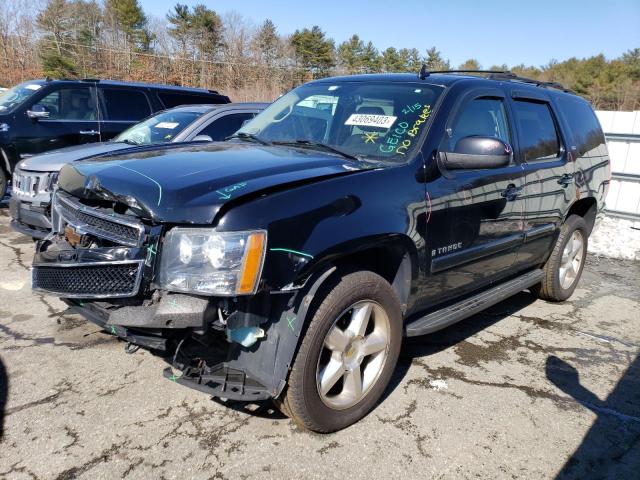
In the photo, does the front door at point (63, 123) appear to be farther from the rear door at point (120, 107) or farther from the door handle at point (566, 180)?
the door handle at point (566, 180)

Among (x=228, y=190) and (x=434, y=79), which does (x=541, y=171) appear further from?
(x=228, y=190)

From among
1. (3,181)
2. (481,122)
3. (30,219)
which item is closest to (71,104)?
(3,181)

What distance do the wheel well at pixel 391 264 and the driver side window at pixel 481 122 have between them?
0.79 metres

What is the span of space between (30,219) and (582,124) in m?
5.59

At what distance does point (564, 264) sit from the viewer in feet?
16.5

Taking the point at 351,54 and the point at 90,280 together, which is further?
the point at 351,54

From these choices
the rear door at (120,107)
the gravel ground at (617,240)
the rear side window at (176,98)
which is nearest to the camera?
the gravel ground at (617,240)

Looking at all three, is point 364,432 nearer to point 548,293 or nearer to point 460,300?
point 460,300

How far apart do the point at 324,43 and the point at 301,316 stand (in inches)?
1759

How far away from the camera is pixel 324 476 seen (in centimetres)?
241

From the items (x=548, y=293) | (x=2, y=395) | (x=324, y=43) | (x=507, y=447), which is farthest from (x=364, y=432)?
(x=324, y=43)

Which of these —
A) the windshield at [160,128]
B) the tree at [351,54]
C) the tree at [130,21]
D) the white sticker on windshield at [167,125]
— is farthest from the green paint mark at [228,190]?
the tree at [351,54]

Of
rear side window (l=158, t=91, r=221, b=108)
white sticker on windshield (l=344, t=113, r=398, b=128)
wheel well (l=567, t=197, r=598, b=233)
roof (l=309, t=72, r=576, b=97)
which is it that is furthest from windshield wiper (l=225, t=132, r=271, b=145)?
rear side window (l=158, t=91, r=221, b=108)

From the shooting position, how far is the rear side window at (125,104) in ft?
27.3
